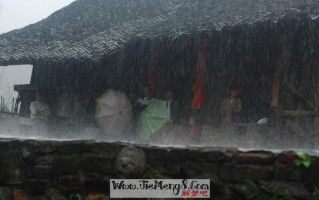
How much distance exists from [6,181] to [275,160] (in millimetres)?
2030

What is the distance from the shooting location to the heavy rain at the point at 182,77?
7285mm

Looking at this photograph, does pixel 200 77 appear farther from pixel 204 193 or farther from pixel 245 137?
pixel 204 193

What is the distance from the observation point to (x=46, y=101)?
1042 centimetres

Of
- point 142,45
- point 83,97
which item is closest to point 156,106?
point 142,45

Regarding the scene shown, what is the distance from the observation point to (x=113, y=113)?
8.71 metres

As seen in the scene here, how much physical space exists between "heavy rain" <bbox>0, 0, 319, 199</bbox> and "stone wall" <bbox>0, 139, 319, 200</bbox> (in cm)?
323

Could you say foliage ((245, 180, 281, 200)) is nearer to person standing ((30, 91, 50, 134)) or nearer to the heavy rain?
the heavy rain

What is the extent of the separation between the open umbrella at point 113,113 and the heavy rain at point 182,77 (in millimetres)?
23

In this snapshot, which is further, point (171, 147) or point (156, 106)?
point (156, 106)

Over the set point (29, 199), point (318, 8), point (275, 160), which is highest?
point (318, 8)

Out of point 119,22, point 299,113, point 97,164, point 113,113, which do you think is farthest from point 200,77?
point 97,164

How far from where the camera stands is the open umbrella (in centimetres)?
874

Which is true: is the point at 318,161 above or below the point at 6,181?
above

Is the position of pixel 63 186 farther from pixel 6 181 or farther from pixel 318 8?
pixel 318 8
